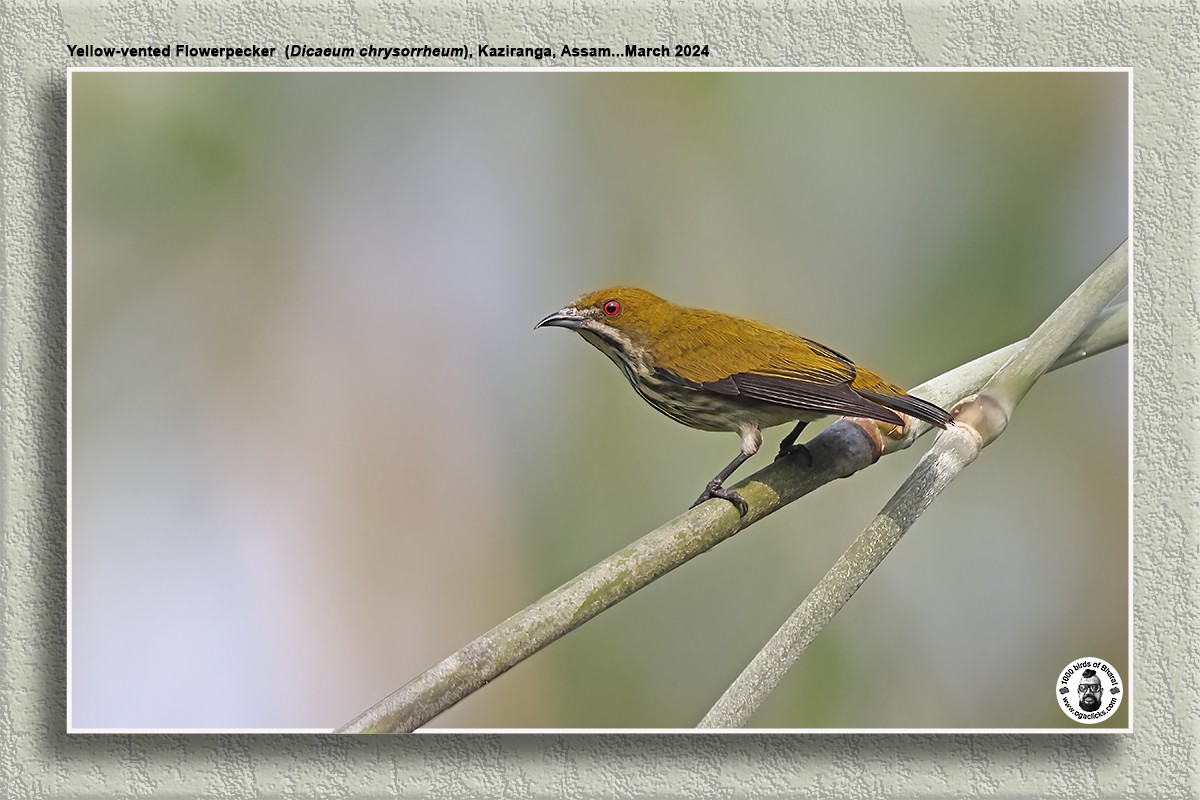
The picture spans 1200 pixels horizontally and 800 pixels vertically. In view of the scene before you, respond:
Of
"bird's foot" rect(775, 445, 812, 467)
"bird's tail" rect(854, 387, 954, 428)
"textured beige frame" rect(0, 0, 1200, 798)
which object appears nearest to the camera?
"bird's tail" rect(854, 387, 954, 428)

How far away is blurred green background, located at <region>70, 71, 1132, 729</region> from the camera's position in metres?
2.57

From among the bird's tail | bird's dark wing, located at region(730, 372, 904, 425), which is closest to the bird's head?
bird's dark wing, located at region(730, 372, 904, 425)

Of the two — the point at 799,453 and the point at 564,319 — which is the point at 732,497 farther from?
the point at 564,319

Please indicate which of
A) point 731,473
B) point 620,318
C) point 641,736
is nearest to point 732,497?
point 731,473

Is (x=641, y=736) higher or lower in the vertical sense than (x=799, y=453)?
lower

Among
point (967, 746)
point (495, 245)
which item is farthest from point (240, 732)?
point (967, 746)

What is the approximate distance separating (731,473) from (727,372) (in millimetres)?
228

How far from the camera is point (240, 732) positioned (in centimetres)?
250

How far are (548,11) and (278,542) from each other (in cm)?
144

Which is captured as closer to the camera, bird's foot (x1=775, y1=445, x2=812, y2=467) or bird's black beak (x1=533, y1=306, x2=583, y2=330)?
bird's foot (x1=775, y1=445, x2=812, y2=467)

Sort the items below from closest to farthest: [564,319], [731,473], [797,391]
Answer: [797,391] < [731,473] < [564,319]

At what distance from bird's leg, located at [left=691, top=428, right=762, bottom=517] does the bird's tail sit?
0.99 feet

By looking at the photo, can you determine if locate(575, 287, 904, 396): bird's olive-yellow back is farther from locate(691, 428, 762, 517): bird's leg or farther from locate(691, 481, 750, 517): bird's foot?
locate(691, 481, 750, 517): bird's foot

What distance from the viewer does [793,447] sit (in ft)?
7.95
